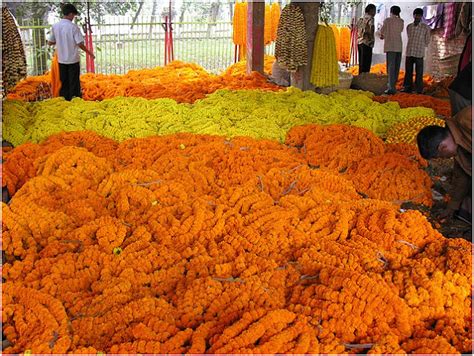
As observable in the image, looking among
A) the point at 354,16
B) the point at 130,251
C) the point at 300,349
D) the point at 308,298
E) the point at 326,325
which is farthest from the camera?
the point at 354,16

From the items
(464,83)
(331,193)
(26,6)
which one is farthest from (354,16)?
(331,193)

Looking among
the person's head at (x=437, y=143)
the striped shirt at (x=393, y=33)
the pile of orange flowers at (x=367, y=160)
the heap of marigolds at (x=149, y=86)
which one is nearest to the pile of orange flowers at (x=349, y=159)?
the pile of orange flowers at (x=367, y=160)

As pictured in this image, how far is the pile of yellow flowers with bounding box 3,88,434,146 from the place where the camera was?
16.8ft

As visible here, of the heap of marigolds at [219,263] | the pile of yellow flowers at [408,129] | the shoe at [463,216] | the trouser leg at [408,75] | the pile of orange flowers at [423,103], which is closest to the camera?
the heap of marigolds at [219,263]

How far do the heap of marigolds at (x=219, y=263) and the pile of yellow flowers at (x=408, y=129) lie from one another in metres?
1.12

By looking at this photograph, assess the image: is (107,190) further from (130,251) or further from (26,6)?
(26,6)

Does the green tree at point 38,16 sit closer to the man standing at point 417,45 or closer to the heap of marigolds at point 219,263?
the man standing at point 417,45

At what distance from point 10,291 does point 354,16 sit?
54.4 feet

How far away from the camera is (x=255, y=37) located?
1016 centimetres

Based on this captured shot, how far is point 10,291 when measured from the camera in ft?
7.82

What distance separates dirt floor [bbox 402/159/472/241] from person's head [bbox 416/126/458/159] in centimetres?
71

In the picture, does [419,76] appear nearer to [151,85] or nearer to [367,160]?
[151,85]

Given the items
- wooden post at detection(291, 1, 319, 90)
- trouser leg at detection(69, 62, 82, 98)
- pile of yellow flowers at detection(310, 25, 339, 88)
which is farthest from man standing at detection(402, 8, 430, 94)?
trouser leg at detection(69, 62, 82, 98)

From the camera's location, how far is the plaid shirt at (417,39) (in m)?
10.6
